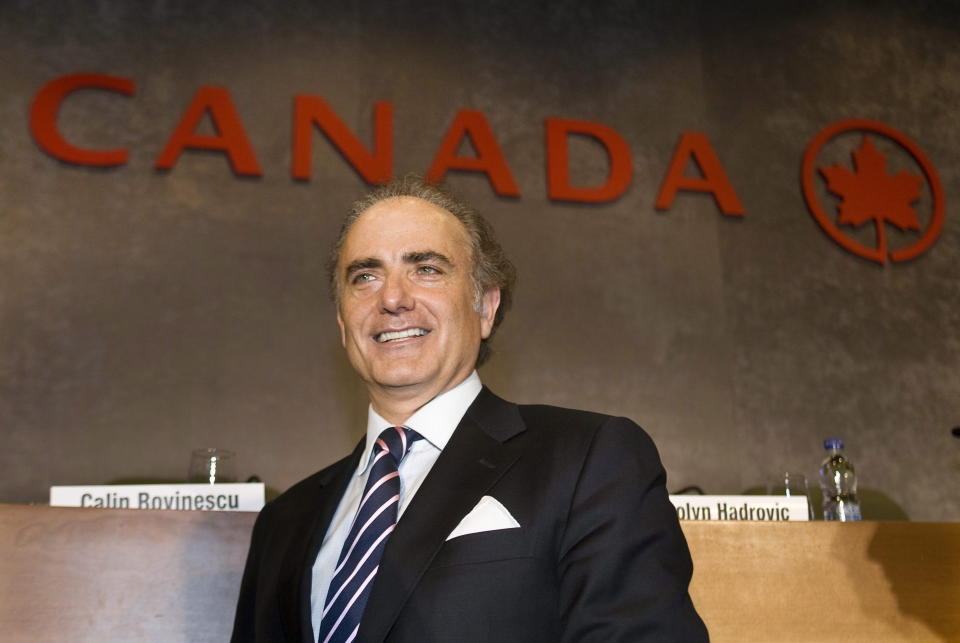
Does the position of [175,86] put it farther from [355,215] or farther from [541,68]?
[355,215]

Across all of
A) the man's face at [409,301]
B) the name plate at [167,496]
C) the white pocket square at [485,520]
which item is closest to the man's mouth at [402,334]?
the man's face at [409,301]

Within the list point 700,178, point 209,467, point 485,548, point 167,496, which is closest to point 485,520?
point 485,548

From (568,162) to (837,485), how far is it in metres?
1.77

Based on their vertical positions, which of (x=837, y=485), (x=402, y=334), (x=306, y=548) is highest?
(x=402, y=334)

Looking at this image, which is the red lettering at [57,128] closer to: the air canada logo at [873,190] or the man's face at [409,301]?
the man's face at [409,301]

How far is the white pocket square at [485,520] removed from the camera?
159 cm

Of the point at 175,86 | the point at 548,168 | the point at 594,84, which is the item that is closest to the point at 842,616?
the point at 548,168

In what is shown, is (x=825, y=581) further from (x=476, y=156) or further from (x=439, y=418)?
(x=476, y=156)

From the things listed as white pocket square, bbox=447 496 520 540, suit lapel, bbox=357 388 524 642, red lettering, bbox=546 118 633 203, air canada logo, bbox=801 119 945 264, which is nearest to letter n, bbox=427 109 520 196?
red lettering, bbox=546 118 633 203

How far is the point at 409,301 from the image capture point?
1.92 meters

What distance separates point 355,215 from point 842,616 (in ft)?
4.70

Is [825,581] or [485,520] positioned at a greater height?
[485,520]

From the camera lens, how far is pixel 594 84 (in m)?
4.55

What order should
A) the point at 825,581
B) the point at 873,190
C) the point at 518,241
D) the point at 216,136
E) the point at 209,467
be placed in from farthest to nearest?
1. the point at 873,190
2. the point at 518,241
3. the point at 216,136
4. the point at 209,467
5. the point at 825,581
